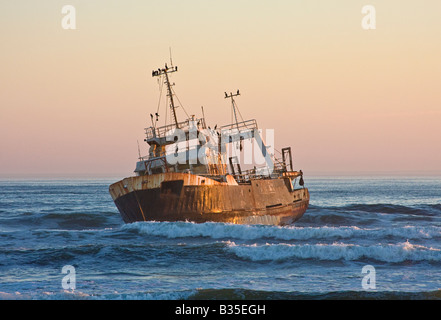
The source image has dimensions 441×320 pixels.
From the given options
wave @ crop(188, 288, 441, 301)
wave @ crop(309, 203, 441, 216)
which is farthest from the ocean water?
wave @ crop(309, 203, 441, 216)

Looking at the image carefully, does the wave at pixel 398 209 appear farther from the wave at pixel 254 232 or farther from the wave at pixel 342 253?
the wave at pixel 342 253

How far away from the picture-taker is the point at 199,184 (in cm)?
2941

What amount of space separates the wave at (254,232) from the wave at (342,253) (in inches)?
234

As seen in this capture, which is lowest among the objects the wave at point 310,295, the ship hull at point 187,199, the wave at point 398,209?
the wave at point 398,209

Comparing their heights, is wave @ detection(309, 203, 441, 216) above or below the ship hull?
below

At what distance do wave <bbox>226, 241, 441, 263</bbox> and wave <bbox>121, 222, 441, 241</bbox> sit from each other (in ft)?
19.5

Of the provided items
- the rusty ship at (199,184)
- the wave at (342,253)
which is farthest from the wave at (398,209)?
the wave at (342,253)

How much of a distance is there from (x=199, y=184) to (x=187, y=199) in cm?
106

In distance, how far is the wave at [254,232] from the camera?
95.6 ft

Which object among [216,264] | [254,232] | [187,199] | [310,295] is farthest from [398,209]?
[310,295]

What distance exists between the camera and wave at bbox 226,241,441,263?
72.4 feet

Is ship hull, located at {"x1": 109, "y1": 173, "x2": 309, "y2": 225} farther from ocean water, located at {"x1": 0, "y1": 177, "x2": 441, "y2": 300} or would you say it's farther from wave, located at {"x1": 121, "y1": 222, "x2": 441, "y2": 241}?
ocean water, located at {"x1": 0, "y1": 177, "x2": 441, "y2": 300}

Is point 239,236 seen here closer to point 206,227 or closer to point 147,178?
point 206,227

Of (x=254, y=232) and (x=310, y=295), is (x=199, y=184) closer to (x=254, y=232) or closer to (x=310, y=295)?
(x=254, y=232)
